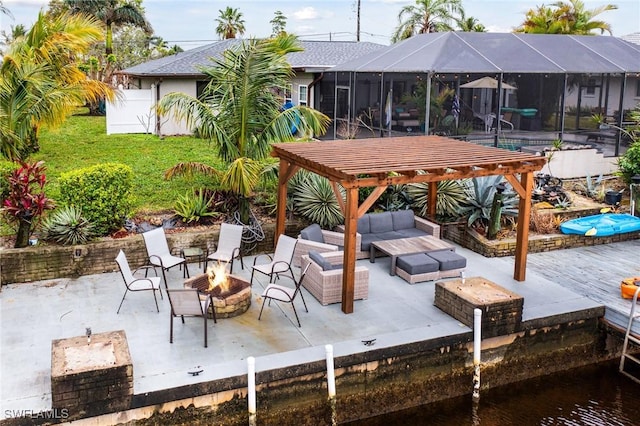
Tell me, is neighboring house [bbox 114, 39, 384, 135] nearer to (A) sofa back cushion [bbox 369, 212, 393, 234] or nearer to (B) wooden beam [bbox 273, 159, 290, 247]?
(A) sofa back cushion [bbox 369, 212, 393, 234]

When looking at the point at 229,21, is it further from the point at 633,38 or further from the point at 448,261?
the point at 448,261

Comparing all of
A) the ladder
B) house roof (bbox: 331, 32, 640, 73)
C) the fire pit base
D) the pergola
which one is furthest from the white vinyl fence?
the ladder

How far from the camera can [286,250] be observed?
10.1m

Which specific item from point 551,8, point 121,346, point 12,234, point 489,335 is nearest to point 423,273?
point 489,335

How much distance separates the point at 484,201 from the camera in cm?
1265

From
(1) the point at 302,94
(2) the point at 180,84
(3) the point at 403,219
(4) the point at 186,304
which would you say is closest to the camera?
(4) the point at 186,304

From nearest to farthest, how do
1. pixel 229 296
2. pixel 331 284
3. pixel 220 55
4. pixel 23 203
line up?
pixel 229 296 < pixel 331 284 < pixel 23 203 < pixel 220 55

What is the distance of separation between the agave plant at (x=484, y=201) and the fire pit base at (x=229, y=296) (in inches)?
214

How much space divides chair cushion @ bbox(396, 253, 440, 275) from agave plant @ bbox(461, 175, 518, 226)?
2.29m

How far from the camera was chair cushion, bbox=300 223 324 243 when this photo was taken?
36.4ft

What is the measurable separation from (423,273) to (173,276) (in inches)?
170

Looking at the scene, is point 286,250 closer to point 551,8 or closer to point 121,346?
point 121,346

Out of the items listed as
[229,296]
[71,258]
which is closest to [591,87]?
[229,296]

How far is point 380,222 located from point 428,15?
76.3 ft
